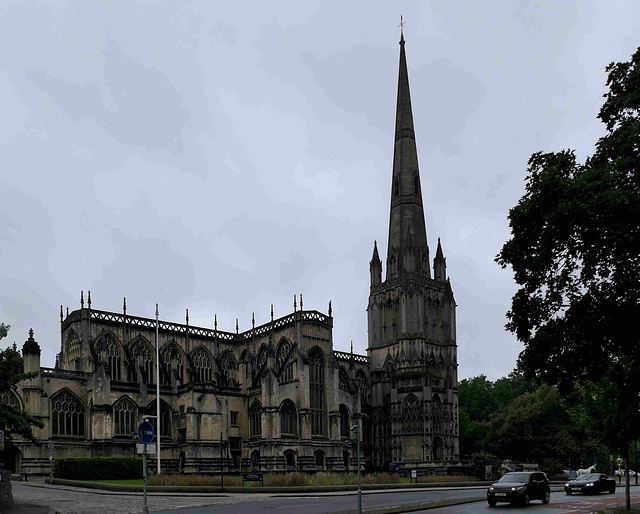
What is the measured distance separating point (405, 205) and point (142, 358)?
3640cm

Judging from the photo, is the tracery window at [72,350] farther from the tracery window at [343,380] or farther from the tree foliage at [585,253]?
the tree foliage at [585,253]

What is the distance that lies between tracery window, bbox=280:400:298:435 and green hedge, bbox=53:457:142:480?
16.9 meters

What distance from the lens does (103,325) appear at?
6925 cm

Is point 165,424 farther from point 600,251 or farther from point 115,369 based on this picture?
point 600,251

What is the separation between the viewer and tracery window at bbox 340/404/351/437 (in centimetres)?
7369

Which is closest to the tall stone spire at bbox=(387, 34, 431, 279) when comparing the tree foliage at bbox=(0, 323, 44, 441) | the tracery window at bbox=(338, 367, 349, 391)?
the tracery window at bbox=(338, 367, 349, 391)

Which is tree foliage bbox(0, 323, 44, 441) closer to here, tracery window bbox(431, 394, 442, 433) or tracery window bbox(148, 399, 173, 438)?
tracery window bbox(148, 399, 173, 438)

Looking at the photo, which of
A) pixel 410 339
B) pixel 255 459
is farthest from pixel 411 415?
pixel 255 459

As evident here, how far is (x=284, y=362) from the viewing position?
2827 inches

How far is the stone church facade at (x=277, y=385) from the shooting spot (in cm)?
6219

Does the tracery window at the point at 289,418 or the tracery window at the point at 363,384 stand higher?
the tracery window at the point at 363,384

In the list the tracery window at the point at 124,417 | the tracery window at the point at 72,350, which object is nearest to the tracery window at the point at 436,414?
the tracery window at the point at 124,417

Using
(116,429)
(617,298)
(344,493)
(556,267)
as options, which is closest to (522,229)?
(556,267)

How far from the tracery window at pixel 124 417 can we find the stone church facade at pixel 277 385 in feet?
0.28
